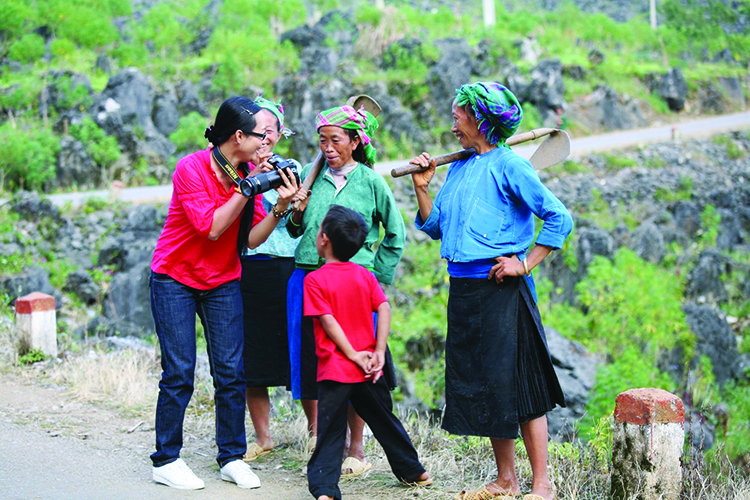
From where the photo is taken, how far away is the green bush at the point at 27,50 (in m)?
22.0

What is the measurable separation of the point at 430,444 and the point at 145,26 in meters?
24.9

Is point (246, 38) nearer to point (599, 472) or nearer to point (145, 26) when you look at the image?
point (145, 26)

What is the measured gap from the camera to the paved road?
15578 millimetres

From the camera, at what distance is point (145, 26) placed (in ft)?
88.7

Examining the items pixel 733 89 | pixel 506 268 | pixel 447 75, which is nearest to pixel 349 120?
pixel 506 268

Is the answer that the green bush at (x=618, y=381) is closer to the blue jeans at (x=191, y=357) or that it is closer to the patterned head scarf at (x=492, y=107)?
the blue jeans at (x=191, y=357)

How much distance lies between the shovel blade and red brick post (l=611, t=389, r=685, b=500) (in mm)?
1291

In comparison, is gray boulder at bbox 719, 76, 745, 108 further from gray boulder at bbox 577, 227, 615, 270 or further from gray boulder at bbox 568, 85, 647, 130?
gray boulder at bbox 577, 227, 615, 270

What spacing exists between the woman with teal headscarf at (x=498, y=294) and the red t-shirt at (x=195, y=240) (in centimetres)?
115

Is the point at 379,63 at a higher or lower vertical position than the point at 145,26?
lower

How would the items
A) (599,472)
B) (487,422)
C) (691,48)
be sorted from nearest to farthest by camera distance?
(487,422) → (599,472) → (691,48)

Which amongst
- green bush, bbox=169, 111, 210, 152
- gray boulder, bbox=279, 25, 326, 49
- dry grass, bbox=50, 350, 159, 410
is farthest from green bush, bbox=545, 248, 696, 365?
gray boulder, bbox=279, 25, 326, 49

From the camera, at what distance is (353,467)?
4488 millimetres

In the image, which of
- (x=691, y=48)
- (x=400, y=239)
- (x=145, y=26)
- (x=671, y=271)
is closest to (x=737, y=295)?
(x=671, y=271)
